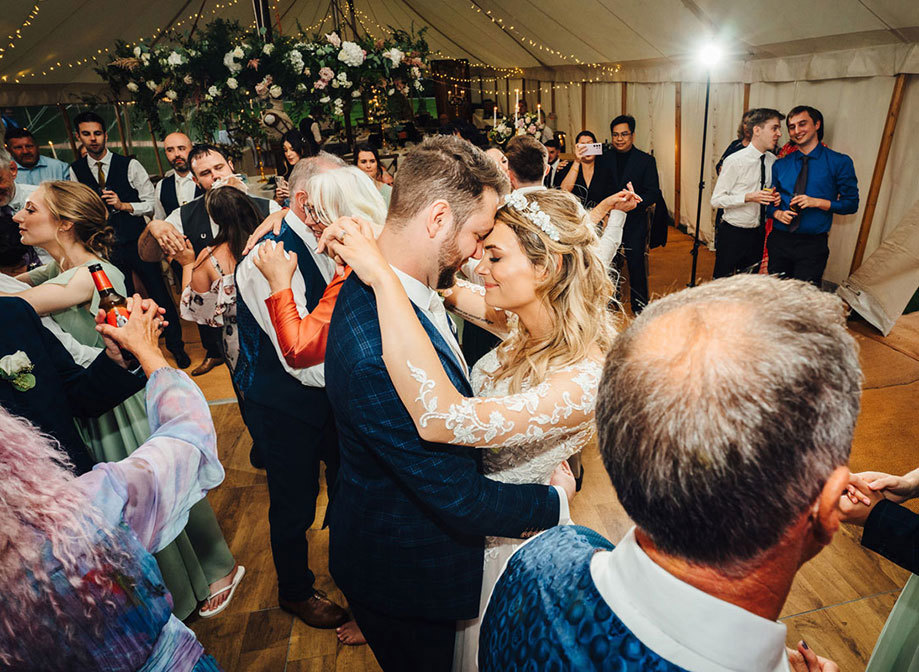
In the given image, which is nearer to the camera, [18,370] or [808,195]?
[18,370]

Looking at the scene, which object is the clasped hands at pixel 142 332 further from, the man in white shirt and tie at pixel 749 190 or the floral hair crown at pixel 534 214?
Result: the man in white shirt and tie at pixel 749 190

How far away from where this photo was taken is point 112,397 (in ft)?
5.65

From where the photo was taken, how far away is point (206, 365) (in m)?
4.53

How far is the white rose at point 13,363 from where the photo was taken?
4.79 feet

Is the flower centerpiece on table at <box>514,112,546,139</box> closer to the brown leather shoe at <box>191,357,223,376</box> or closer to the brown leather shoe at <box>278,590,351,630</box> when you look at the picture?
the brown leather shoe at <box>191,357,223,376</box>

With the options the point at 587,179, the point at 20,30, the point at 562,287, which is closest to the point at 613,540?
the point at 562,287

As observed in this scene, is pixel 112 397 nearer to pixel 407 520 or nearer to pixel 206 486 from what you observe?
pixel 206 486

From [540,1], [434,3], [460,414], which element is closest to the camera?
[460,414]

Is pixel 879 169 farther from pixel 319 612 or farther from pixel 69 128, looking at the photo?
pixel 69 128

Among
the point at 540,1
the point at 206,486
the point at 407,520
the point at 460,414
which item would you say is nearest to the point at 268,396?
the point at 206,486

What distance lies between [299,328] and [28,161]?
4426 mm

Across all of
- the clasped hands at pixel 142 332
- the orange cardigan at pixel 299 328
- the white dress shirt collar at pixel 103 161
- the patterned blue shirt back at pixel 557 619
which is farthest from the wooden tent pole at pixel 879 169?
the white dress shirt collar at pixel 103 161

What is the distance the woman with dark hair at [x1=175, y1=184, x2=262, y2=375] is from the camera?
2494 millimetres

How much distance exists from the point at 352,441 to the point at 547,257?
0.78 m
